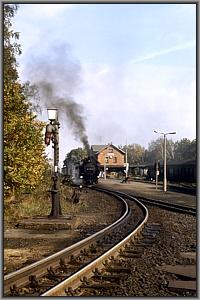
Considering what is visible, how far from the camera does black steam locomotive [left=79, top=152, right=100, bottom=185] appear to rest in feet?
133

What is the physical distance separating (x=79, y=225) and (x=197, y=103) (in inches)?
332

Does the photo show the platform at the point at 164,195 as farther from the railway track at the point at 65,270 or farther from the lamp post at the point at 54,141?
the railway track at the point at 65,270

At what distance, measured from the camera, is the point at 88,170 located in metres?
40.9

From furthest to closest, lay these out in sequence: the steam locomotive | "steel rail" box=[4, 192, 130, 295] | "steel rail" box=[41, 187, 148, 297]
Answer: the steam locomotive < "steel rail" box=[4, 192, 130, 295] < "steel rail" box=[41, 187, 148, 297]

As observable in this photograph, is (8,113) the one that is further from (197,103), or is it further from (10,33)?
(197,103)

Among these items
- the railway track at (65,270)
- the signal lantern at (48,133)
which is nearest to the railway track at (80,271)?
the railway track at (65,270)

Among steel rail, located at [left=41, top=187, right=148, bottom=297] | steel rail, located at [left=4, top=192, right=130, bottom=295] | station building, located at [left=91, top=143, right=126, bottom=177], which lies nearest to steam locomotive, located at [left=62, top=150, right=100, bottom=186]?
steel rail, located at [left=41, top=187, right=148, bottom=297]

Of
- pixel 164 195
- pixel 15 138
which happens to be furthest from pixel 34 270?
pixel 164 195

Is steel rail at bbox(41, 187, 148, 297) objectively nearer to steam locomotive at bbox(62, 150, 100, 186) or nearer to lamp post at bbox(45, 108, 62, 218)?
lamp post at bbox(45, 108, 62, 218)

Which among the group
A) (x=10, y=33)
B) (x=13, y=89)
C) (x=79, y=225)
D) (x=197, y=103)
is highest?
(x=10, y=33)

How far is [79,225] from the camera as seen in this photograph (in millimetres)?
13789

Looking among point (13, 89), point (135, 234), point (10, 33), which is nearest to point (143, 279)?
point (135, 234)

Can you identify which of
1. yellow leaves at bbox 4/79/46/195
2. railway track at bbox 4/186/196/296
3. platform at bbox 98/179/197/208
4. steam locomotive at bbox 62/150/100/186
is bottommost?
platform at bbox 98/179/197/208

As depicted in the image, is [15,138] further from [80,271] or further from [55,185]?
[80,271]
